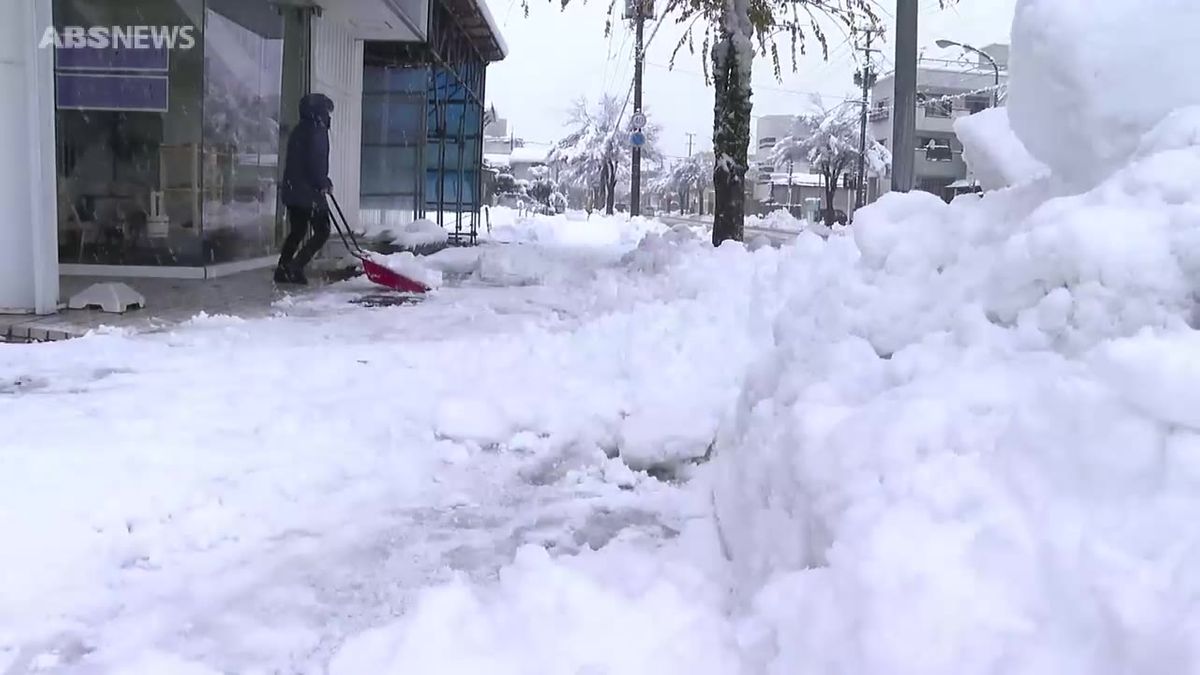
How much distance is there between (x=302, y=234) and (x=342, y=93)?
6.62 meters

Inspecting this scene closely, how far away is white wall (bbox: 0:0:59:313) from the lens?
6363 mm

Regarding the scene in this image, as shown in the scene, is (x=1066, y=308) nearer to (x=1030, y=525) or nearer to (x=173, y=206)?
(x=1030, y=525)

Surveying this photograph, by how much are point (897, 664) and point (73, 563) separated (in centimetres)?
235

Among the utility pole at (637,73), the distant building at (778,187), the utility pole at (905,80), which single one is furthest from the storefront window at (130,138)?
the distant building at (778,187)

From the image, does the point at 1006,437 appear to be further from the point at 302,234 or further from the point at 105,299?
the point at 302,234

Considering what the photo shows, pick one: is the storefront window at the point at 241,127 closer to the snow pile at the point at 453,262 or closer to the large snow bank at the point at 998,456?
the snow pile at the point at 453,262

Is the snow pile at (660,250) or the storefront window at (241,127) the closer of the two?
the storefront window at (241,127)

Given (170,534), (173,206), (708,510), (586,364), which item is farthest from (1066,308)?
(173,206)

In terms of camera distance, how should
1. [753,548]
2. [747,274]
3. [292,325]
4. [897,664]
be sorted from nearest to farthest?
[897,664], [753,548], [292,325], [747,274]

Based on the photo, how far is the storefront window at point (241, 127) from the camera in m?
9.84

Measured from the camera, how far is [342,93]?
614 inches

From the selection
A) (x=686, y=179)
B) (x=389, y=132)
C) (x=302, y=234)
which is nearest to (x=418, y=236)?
(x=389, y=132)

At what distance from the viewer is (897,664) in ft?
5.77

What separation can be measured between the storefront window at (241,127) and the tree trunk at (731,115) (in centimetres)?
543
